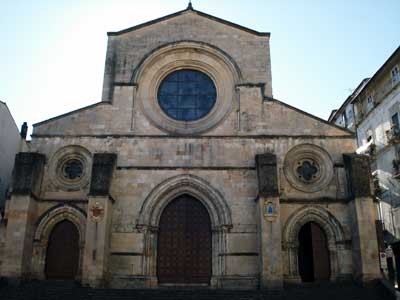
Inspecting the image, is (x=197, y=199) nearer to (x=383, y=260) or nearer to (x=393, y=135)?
(x=383, y=260)

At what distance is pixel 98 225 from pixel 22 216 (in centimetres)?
305

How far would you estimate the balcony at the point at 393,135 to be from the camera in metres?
26.0

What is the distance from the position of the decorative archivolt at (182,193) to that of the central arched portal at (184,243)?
0.39 m

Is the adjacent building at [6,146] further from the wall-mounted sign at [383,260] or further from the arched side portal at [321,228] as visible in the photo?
the wall-mounted sign at [383,260]

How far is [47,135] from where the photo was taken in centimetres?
1922

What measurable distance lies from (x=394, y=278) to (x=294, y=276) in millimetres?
14157

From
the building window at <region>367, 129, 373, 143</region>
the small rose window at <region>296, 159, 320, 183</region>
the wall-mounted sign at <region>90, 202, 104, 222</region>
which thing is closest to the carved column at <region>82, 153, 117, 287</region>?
the wall-mounted sign at <region>90, 202, 104, 222</region>

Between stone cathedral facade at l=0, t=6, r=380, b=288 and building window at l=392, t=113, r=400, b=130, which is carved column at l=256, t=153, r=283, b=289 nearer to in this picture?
stone cathedral facade at l=0, t=6, r=380, b=288

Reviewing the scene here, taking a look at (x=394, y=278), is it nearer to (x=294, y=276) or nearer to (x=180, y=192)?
(x=294, y=276)

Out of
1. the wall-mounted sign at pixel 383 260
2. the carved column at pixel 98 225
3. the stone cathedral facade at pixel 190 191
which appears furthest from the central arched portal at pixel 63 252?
the wall-mounted sign at pixel 383 260

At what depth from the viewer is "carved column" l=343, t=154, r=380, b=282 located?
16484 mm

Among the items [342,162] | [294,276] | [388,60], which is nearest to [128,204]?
[294,276]

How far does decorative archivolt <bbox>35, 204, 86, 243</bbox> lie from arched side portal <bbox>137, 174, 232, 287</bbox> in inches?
92.4

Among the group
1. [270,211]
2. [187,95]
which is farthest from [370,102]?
[270,211]
